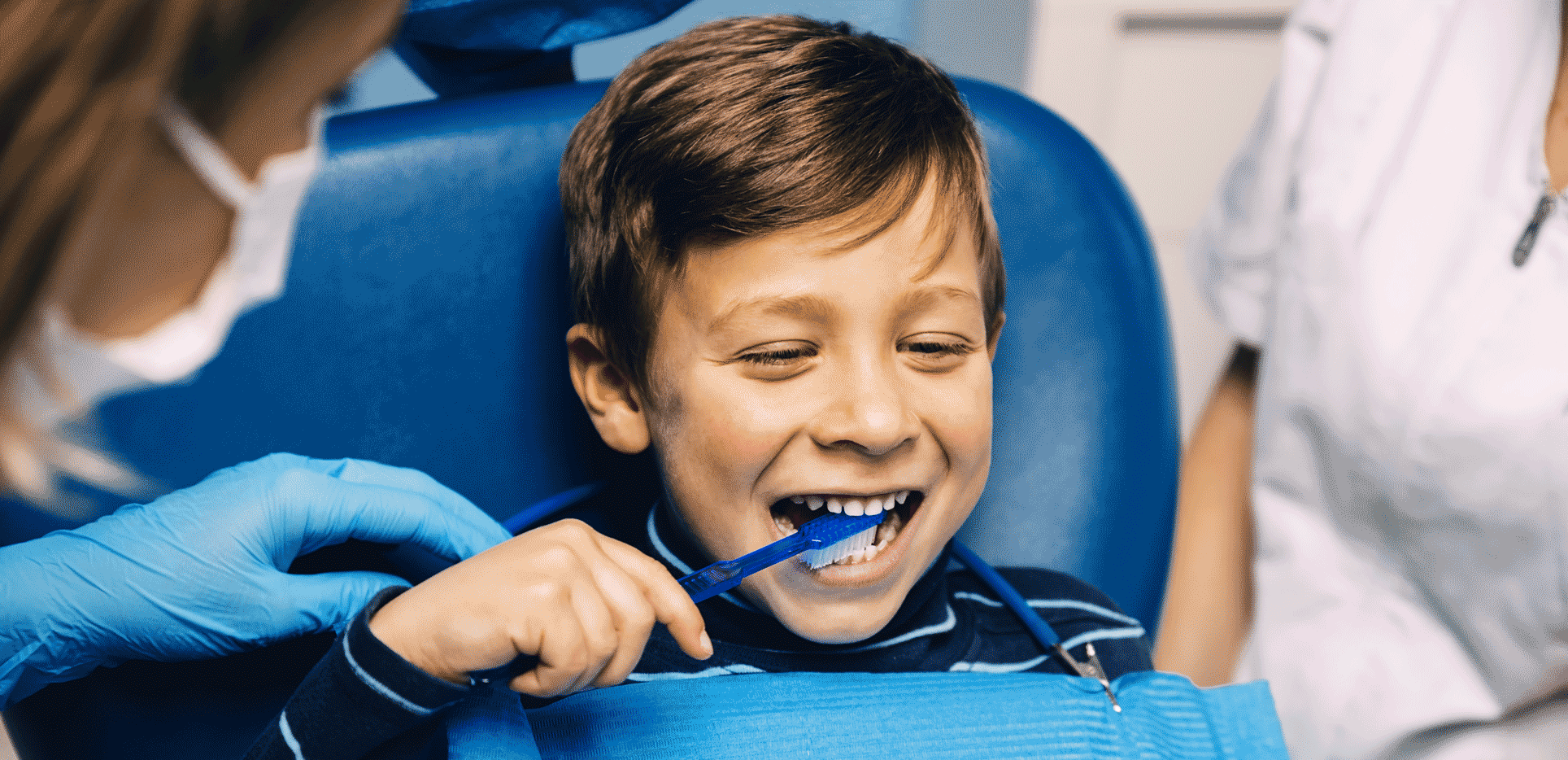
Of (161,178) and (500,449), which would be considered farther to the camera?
(500,449)

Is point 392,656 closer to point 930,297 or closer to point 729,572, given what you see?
point 729,572

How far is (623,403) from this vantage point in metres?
0.67

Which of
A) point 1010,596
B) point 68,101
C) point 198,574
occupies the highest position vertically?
point 68,101

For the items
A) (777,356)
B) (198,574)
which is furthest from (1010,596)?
(198,574)

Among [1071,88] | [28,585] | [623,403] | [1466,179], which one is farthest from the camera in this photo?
[1071,88]

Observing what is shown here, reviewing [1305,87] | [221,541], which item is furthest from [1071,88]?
[221,541]

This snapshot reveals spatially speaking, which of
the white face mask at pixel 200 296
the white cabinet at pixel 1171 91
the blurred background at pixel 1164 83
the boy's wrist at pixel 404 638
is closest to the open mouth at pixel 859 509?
the boy's wrist at pixel 404 638

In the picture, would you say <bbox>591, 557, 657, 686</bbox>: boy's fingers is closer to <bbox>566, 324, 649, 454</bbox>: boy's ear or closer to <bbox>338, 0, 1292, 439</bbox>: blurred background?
<bbox>566, 324, 649, 454</bbox>: boy's ear

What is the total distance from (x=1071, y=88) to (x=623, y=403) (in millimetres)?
1075

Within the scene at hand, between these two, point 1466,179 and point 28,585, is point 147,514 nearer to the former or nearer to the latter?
point 28,585

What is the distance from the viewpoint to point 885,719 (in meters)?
0.61

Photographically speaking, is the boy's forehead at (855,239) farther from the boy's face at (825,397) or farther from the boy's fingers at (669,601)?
the boy's fingers at (669,601)

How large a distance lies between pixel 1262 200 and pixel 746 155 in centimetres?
49

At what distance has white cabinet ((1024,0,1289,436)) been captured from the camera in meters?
1.48
